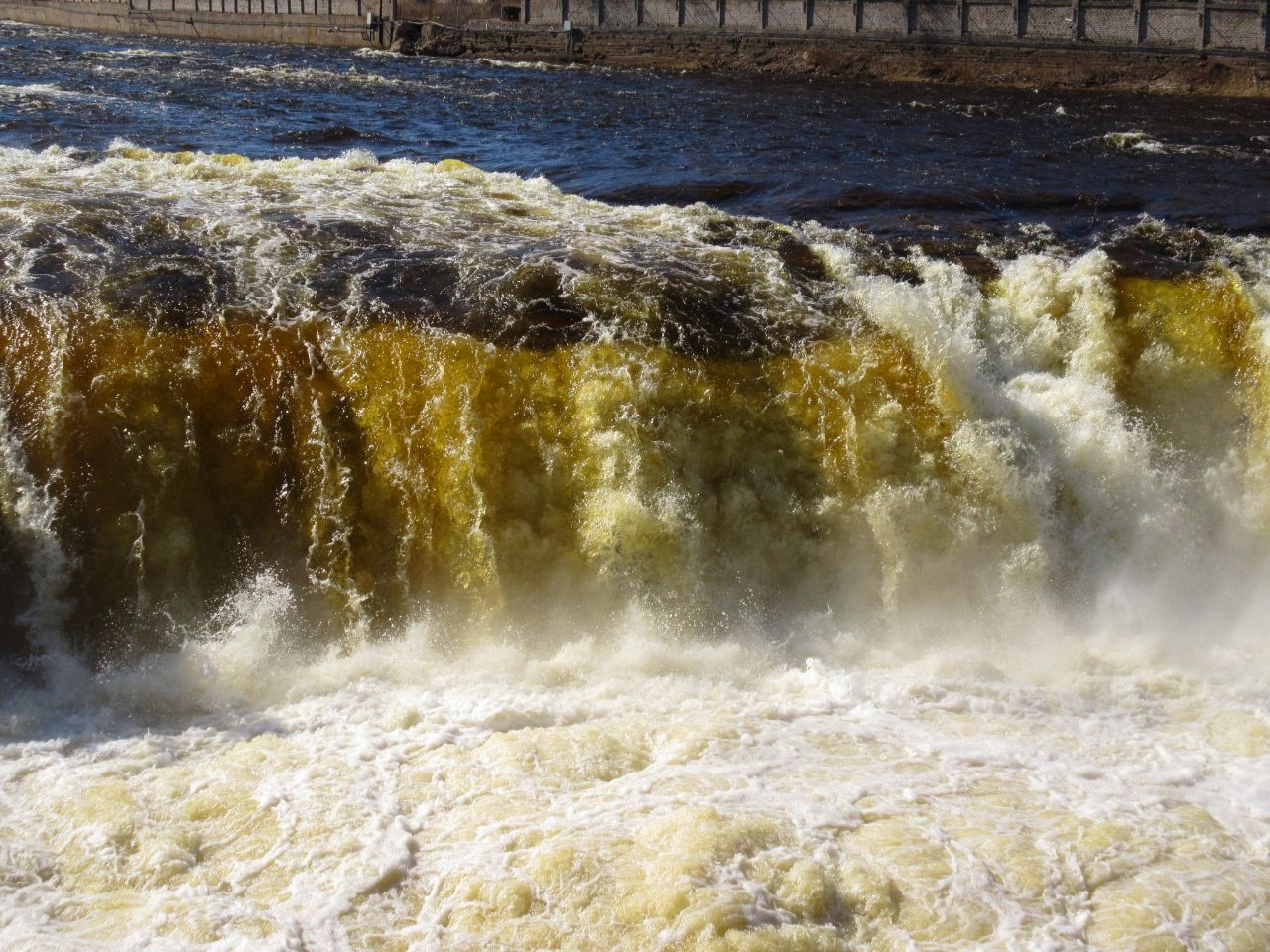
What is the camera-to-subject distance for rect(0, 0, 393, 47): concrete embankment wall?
43000 millimetres

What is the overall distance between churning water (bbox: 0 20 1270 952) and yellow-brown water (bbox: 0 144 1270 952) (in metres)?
0.03

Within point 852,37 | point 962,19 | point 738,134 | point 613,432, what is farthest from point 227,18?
point 613,432

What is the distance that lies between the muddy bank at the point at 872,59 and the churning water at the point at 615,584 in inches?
891

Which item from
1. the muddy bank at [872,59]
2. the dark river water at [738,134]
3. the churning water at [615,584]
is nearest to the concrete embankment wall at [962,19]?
the muddy bank at [872,59]

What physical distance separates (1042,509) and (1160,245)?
195 inches

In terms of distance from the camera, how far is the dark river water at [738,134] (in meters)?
14.4

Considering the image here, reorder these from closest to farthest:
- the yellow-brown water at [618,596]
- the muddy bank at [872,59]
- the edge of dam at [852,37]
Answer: the yellow-brown water at [618,596] → the muddy bank at [872,59] → the edge of dam at [852,37]

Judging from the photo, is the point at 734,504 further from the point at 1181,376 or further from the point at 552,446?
the point at 1181,376

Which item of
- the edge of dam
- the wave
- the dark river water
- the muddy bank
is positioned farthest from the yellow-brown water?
the edge of dam

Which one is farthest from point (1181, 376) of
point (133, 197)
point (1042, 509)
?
point (133, 197)

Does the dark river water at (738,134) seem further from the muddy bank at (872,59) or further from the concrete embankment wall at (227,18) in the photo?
the concrete embankment wall at (227,18)

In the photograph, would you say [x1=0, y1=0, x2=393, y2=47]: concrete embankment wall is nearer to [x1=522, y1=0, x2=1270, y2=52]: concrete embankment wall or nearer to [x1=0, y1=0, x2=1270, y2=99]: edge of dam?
[x1=0, y1=0, x2=1270, y2=99]: edge of dam

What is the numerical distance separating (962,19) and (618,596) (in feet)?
102

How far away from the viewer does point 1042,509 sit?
321 inches
